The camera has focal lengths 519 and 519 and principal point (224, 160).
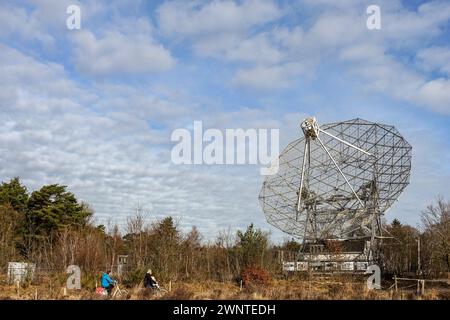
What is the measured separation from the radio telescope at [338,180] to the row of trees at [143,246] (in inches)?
134

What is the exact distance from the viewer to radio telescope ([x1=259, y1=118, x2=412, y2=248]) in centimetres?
3816

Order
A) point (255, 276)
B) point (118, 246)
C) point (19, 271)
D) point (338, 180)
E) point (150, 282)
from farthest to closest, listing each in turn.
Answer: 1. point (118, 246)
2. point (338, 180)
3. point (255, 276)
4. point (19, 271)
5. point (150, 282)

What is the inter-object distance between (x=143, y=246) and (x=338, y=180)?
50.2 feet

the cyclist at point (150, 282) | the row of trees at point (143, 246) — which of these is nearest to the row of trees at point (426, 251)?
the row of trees at point (143, 246)

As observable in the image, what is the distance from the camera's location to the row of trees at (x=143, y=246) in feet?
113

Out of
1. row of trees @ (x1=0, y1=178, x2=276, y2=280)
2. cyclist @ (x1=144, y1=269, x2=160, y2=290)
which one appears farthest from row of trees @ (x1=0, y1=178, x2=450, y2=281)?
cyclist @ (x1=144, y1=269, x2=160, y2=290)

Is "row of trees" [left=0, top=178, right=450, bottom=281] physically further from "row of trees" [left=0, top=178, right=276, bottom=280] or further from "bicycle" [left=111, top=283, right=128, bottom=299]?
"bicycle" [left=111, top=283, right=128, bottom=299]

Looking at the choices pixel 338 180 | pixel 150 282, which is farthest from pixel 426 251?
pixel 150 282

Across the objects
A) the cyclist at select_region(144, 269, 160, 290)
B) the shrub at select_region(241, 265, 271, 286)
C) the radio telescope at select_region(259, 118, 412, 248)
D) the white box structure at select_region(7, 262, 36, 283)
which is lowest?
the shrub at select_region(241, 265, 271, 286)

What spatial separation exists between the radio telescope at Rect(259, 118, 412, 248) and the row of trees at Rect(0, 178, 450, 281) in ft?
11.2

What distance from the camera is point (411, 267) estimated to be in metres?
51.8

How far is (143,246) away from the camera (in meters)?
36.6

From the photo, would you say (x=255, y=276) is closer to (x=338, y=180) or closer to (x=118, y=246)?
(x=338, y=180)
